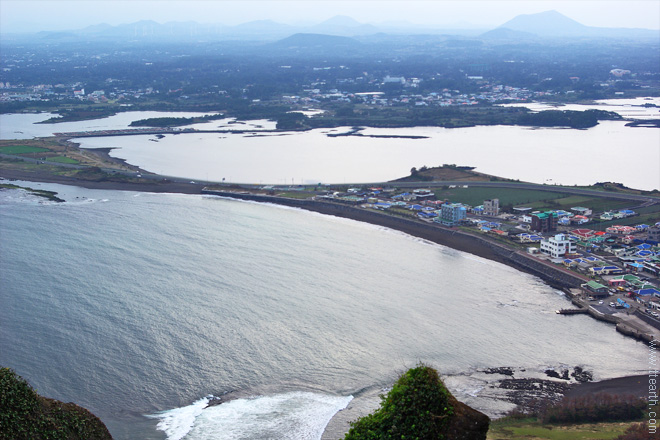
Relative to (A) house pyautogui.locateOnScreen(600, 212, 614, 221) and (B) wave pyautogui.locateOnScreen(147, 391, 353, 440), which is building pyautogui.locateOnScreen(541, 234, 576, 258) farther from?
(B) wave pyautogui.locateOnScreen(147, 391, 353, 440)

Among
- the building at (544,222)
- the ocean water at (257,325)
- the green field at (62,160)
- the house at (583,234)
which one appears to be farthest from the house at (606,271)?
the green field at (62,160)

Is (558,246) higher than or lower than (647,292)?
higher

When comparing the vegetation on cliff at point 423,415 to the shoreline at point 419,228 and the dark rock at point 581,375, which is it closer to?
the dark rock at point 581,375

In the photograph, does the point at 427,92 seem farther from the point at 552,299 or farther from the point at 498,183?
the point at 552,299

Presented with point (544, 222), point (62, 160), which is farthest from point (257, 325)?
→ point (62, 160)

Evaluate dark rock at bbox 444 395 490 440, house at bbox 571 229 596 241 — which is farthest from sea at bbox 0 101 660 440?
dark rock at bbox 444 395 490 440

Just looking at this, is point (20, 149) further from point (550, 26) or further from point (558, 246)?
point (550, 26)

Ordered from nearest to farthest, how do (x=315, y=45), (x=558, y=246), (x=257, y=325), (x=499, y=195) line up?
(x=257, y=325), (x=558, y=246), (x=499, y=195), (x=315, y=45)
